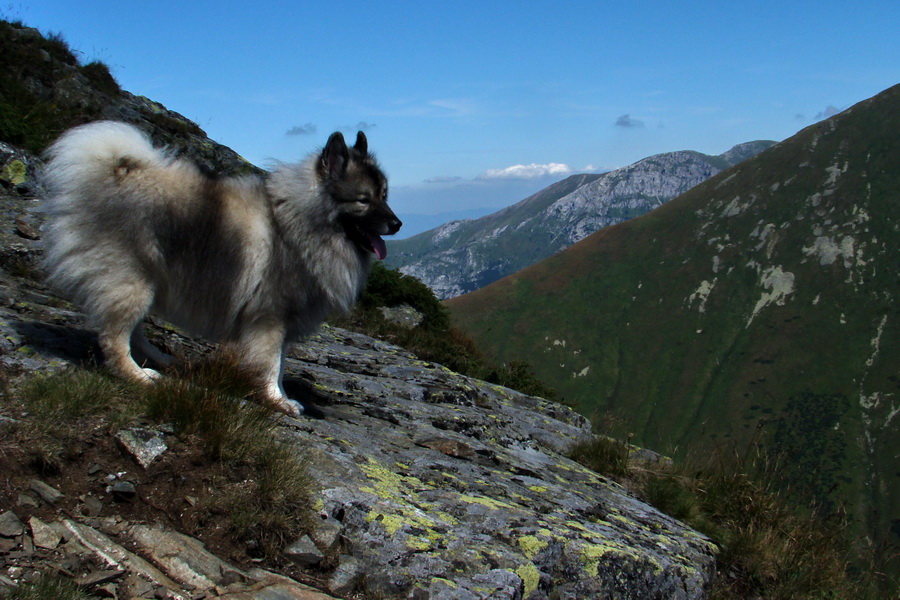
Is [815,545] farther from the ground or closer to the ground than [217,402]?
closer to the ground

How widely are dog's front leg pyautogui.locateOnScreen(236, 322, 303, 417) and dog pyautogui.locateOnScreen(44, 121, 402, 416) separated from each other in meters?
0.01

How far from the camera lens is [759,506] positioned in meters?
7.72

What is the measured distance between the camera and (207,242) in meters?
6.49

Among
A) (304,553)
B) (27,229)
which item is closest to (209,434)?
(304,553)

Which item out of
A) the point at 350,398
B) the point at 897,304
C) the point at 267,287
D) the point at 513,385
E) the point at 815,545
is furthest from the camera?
the point at 897,304

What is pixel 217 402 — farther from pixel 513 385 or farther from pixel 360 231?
pixel 513 385

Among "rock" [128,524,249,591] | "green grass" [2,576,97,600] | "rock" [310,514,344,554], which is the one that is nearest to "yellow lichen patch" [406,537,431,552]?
"rock" [310,514,344,554]

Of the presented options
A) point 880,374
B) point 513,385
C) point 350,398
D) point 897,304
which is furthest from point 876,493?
point 350,398

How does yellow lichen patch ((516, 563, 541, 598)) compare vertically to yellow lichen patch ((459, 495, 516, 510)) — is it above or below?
below

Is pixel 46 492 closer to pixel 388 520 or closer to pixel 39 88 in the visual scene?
pixel 388 520

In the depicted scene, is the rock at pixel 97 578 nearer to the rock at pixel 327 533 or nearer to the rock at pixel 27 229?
the rock at pixel 327 533

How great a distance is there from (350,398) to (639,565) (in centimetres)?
419

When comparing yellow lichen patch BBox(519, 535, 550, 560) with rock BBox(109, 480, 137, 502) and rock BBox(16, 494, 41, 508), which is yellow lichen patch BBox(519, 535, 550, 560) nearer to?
rock BBox(109, 480, 137, 502)

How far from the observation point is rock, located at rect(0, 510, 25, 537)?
12.2 ft
